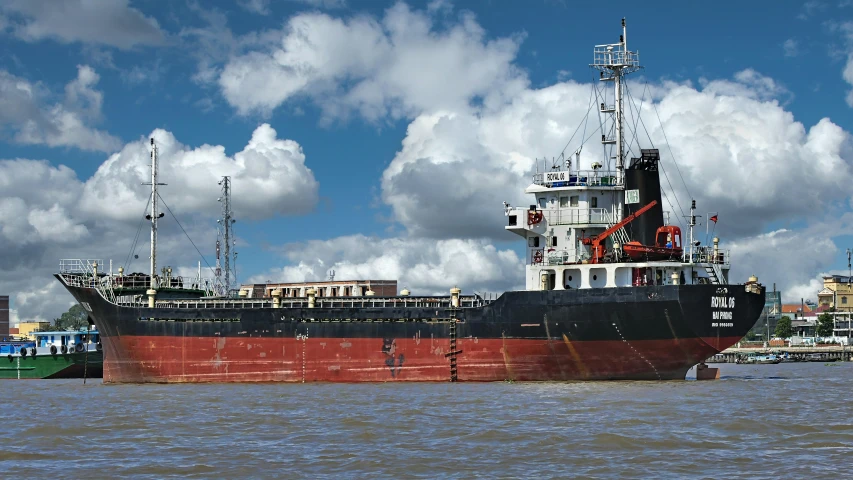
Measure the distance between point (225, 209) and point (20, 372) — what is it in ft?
61.3

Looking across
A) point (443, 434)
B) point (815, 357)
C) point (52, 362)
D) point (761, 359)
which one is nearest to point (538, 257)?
point (443, 434)

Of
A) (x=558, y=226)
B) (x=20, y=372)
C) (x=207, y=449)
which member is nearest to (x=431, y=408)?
(x=207, y=449)

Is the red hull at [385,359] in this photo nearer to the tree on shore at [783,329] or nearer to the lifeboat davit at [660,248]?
the lifeboat davit at [660,248]

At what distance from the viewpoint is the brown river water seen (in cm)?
1734

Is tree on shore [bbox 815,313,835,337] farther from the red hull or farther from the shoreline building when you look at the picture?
the red hull

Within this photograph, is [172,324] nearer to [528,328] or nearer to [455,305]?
[455,305]

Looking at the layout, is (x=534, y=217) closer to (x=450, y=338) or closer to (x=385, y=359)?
(x=450, y=338)

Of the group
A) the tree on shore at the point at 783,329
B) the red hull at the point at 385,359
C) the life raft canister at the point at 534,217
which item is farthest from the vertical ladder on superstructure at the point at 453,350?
the tree on shore at the point at 783,329

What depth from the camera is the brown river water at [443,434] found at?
17.3 m

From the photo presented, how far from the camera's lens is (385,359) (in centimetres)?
3572

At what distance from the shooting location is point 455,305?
35156 millimetres

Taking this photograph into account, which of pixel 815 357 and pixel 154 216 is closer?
pixel 154 216

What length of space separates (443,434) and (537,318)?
1322 centimetres

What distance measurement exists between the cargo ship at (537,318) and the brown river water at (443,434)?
207 cm
